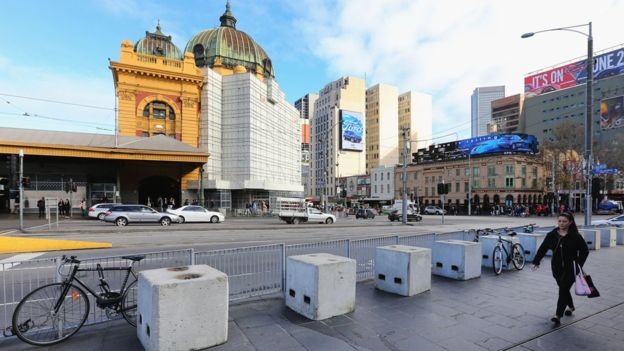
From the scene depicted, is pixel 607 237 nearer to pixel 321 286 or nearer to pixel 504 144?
pixel 321 286

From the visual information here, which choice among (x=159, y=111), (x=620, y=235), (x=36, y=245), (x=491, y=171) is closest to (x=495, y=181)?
(x=491, y=171)

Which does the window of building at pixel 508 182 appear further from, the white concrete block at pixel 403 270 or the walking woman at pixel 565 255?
the walking woman at pixel 565 255

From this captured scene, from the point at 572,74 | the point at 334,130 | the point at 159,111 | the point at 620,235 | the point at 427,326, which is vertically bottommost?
the point at 620,235

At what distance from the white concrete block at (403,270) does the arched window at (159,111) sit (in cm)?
3849

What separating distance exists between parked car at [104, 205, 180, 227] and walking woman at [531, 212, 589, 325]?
23.7 meters

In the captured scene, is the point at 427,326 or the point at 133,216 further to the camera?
the point at 133,216

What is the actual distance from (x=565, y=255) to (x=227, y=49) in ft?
168

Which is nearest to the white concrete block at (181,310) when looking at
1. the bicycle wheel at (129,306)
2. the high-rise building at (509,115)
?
the bicycle wheel at (129,306)

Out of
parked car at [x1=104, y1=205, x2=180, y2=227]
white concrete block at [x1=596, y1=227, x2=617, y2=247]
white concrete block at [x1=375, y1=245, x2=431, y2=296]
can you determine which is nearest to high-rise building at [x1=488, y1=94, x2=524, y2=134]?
white concrete block at [x1=596, y1=227, x2=617, y2=247]

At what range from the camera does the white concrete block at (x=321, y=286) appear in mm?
5199

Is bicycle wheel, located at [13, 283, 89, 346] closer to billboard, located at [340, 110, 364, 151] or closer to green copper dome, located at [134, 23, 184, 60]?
green copper dome, located at [134, 23, 184, 60]

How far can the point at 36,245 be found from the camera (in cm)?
1274

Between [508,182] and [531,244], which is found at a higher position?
[508,182]

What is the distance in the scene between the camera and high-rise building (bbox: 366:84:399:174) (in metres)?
119
